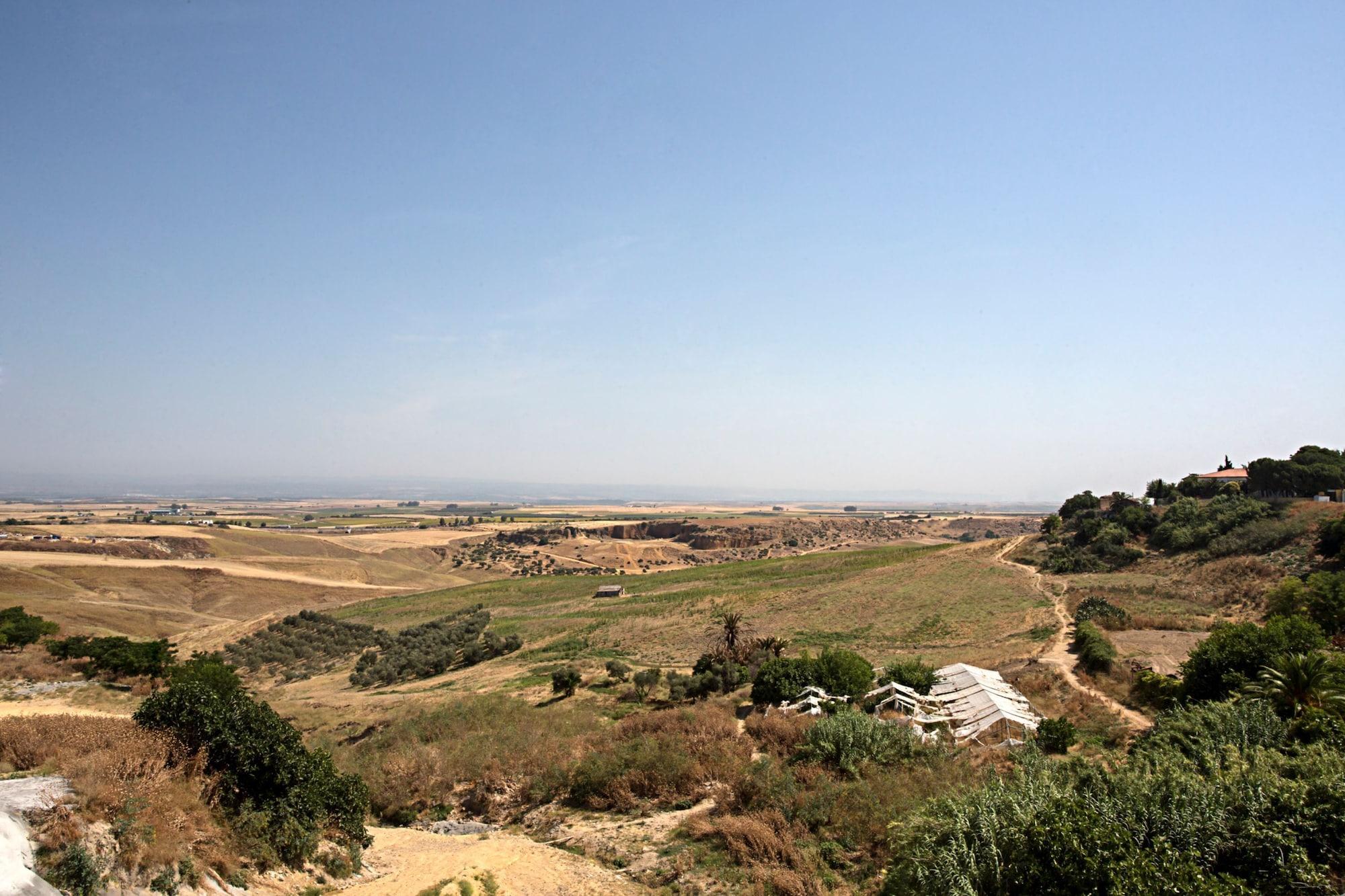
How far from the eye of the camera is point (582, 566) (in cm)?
9394

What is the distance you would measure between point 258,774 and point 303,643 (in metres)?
37.2

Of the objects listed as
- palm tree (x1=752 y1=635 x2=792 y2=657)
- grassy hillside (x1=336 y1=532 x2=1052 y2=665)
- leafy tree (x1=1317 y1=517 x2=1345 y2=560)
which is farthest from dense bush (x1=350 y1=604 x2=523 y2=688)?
leafy tree (x1=1317 y1=517 x2=1345 y2=560)

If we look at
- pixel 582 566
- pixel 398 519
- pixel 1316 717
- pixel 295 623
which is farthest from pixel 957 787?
pixel 398 519

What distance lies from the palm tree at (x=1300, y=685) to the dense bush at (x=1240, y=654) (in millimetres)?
1289

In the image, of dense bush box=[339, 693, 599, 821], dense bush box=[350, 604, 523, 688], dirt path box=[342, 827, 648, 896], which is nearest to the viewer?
dirt path box=[342, 827, 648, 896]

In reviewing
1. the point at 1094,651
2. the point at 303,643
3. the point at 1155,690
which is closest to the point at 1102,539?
the point at 1094,651

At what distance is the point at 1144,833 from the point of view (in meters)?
8.38

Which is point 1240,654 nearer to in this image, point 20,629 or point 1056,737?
point 1056,737

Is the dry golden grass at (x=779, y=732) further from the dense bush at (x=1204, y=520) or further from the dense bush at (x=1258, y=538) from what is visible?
the dense bush at (x=1204, y=520)

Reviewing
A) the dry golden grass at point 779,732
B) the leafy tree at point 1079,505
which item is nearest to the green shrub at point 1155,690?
the dry golden grass at point 779,732

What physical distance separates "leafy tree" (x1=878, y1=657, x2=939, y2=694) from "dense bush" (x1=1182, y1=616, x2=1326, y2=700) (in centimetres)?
699

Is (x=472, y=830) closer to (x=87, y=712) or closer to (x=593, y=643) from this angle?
(x=87, y=712)

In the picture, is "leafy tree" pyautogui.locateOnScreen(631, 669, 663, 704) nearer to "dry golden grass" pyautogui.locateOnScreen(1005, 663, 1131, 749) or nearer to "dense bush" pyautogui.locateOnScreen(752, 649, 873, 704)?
"dense bush" pyautogui.locateOnScreen(752, 649, 873, 704)

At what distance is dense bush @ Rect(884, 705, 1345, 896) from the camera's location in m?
7.32
